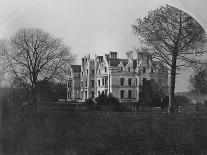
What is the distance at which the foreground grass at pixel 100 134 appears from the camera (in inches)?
61.2

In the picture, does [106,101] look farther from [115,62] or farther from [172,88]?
[172,88]

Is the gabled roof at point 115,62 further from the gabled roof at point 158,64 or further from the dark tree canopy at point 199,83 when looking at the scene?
the dark tree canopy at point 199,83

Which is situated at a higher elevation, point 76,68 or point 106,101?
point 76,68

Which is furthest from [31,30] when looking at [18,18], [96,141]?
[96,141]

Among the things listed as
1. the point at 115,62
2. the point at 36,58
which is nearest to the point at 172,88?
the point at 115,62

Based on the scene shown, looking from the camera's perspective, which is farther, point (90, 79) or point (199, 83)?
point (199, 83)

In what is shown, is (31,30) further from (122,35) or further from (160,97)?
(160,97)

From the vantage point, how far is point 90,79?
1592 millimetres

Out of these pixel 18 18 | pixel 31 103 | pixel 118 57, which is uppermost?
pixel 18 18

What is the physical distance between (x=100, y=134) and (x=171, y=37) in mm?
464

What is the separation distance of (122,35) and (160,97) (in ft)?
0.92

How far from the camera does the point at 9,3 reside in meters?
1.63

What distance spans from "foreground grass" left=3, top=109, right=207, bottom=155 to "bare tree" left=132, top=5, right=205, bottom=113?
0.10 meters

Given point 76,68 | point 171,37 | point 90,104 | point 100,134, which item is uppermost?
point 171,37
